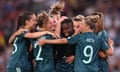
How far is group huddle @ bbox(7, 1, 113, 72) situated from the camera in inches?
433

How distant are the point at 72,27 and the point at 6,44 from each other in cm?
769

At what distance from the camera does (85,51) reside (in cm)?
1095

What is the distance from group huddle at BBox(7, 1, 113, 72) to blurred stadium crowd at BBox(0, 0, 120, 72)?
260 inches

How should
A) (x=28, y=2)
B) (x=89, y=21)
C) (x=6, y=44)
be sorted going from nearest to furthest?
(x=89, y=21), (x=6, y=44), (x=28, y=2)

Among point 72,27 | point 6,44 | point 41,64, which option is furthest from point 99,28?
point 6,44

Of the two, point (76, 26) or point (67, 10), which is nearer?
point (76, 26)

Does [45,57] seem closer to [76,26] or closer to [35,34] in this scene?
[35,34]

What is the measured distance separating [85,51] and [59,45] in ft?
1.70

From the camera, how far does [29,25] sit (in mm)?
11461

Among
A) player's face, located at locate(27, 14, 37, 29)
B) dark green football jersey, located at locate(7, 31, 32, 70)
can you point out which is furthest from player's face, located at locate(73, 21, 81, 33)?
dark green football jersey, located at locate(7, 31, 32, 70)

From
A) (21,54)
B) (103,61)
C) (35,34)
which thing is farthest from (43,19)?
(103,61)

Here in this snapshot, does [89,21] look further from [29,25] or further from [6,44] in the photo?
[6,44]

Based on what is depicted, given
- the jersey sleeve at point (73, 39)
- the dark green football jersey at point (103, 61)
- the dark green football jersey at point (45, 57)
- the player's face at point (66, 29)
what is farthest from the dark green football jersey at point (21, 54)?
the dark green football jersey at point (103, 61)

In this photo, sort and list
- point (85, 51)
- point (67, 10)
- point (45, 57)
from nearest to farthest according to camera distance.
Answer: point (85, 51) < point (45, 57) < point (67, 10)
